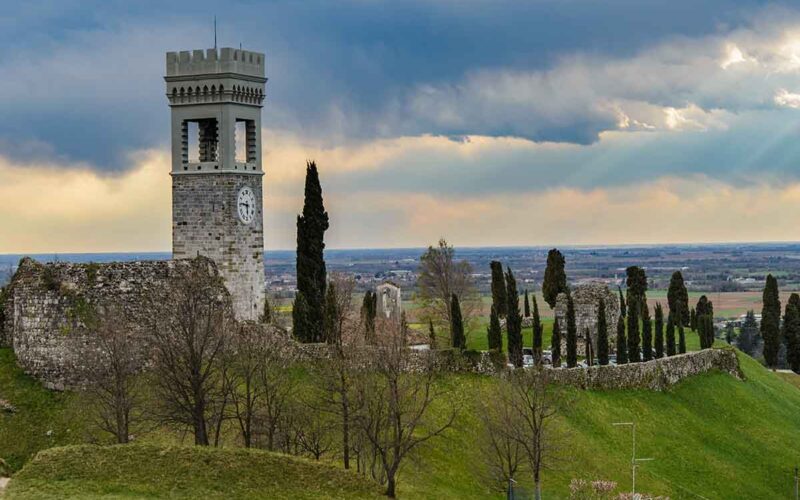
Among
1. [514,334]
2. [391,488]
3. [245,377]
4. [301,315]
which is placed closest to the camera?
[391,488]

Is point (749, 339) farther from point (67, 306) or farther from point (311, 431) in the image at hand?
point (67, 306)

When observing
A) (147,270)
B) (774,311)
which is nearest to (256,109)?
(147,270)

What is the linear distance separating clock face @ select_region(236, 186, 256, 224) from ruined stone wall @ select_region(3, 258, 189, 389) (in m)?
14.8

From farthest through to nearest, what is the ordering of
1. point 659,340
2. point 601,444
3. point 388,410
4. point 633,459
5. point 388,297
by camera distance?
point 388,297
point 659,340
point 601,444
point 633,459
point 388,410

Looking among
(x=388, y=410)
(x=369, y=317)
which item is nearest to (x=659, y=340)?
(x=369, y=317)

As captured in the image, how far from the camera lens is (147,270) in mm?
44719

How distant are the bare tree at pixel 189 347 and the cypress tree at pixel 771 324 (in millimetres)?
65403

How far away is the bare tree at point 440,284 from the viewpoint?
83375mm

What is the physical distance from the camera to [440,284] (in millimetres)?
83938

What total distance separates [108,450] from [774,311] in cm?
7786

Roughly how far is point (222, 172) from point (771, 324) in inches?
2296

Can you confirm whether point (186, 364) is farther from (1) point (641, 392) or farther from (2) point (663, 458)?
(1) point (641, 392)

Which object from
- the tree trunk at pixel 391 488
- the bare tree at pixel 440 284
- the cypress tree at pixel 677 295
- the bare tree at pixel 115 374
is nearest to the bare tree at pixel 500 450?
the tree trunk at pixel 391 488

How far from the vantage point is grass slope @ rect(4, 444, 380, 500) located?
32281mm
